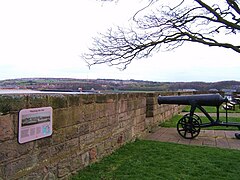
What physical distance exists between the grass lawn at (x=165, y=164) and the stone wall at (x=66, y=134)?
9.7 inches

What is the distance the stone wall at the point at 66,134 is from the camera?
2.66m

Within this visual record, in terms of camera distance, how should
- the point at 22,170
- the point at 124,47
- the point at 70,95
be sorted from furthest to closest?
the point at 124,47 → the point at 70,95 → the point at 22,170

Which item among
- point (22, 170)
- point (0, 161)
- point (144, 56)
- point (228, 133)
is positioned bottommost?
point (228, 133)

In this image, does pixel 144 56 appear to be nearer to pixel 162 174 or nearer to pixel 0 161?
pixel 162 174

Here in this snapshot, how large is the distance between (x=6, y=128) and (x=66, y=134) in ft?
3.92

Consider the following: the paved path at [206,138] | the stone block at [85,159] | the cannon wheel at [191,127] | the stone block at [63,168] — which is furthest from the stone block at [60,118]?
the cannon wheel at [191,127]

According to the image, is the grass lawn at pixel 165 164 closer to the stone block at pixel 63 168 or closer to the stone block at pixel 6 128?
the stone block at pixel 63 168

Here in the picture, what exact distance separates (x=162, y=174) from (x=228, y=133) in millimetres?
4840

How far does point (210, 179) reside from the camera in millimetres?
3945

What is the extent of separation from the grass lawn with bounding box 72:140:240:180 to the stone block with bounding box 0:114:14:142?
1.46m

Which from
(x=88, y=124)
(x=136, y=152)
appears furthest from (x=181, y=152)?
(x=88, y=124)

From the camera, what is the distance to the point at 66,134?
371cm

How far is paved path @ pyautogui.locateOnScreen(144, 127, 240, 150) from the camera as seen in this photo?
21.6 ft

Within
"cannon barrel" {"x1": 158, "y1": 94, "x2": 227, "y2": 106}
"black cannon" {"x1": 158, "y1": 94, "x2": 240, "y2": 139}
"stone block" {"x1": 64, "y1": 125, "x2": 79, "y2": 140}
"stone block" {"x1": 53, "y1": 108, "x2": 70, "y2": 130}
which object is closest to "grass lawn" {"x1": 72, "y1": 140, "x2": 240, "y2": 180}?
"stone block" {"x1": 64, "y1": 125, "x2": 79, "y2": 140}
